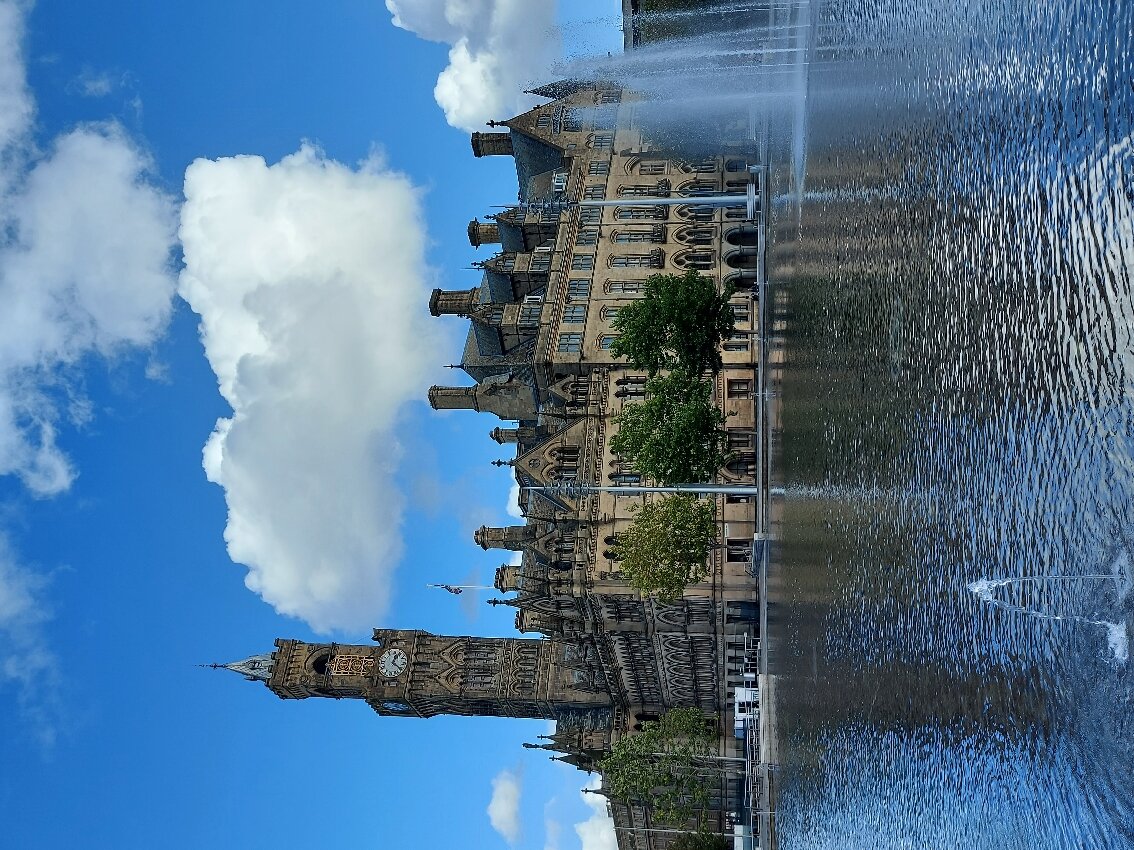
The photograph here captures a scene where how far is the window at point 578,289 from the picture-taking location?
66.9 meters

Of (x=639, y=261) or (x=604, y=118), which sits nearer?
(x=639, y=261)

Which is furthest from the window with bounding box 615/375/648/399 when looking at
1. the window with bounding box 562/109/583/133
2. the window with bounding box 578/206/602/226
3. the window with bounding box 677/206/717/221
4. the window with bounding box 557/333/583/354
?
the window with bounding box 562/109/583/133

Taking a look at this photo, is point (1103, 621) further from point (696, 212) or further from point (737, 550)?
point (696, 212)

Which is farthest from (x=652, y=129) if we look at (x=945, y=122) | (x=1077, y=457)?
(x=1077, y=457)

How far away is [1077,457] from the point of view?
9.74 metres

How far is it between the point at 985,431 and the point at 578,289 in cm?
5614

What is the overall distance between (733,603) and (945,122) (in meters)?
45.5

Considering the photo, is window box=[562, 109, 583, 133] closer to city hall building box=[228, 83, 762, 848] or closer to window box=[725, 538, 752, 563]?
city hall building box=[228, 83, 762, 848]

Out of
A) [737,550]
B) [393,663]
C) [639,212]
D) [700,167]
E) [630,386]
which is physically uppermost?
[700,167]

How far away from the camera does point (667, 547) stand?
51.0 m

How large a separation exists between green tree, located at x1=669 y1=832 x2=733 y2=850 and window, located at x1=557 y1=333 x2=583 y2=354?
31206 millimetres

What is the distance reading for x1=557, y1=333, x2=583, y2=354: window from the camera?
214 feet

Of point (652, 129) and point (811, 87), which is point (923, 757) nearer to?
point (811, 87)

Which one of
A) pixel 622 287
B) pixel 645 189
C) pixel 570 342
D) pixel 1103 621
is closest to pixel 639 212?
pixel 645 189
